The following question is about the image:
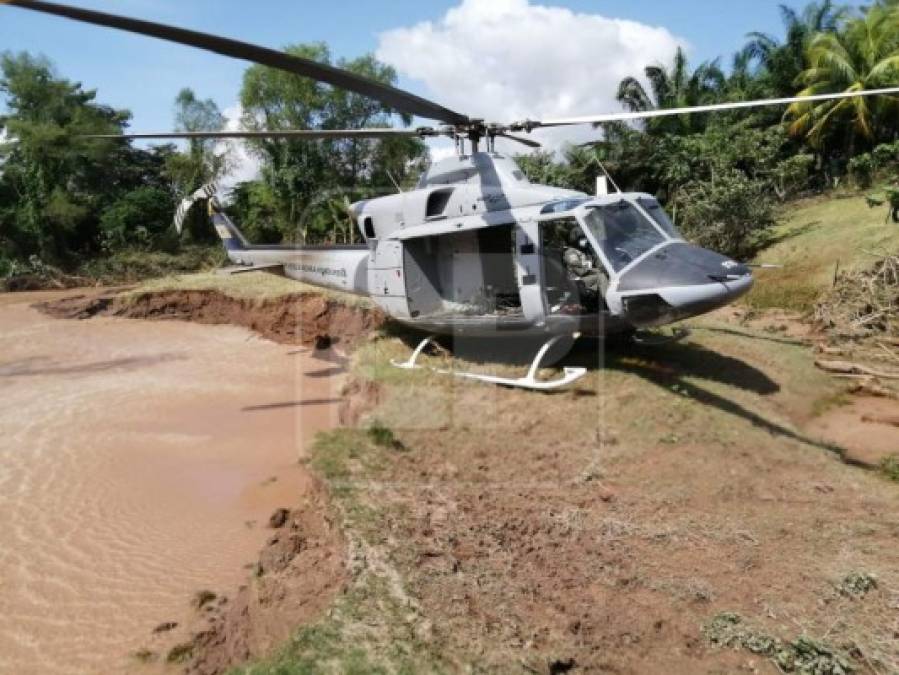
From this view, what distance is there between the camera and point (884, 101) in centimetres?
2312

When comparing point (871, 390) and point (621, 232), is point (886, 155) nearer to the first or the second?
point (871, 390)

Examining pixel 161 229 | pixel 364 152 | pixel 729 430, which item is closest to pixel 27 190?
pixel 161 229

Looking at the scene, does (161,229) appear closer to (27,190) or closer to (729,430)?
(27,190)

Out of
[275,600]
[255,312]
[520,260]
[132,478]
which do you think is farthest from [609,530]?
[255,312]

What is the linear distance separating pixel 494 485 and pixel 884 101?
2482cm

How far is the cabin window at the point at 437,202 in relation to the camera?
9.33m

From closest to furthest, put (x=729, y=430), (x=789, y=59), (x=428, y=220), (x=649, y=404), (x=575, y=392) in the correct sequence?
(x=729, y=430), (x=649, y=404), (x=575, y=392), (x=428, y=220), (x=789, y=59)

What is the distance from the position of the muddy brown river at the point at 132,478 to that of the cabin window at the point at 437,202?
3391mm

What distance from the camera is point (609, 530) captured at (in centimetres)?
495

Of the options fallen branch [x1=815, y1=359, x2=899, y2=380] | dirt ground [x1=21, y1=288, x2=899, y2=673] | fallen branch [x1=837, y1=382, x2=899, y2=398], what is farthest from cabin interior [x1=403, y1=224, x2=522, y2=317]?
fallen branch [x1=837, y1=382, x2=899, y2=398]

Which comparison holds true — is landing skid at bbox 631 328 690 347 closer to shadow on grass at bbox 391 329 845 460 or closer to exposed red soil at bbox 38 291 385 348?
shadow on grass at bbox 391 329 845 460

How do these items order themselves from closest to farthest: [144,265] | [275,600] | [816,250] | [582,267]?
[275,600]
[582,267]
[816,250]
[144,265]

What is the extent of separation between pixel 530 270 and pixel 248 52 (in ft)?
13.9

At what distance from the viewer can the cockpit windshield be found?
297 inches
